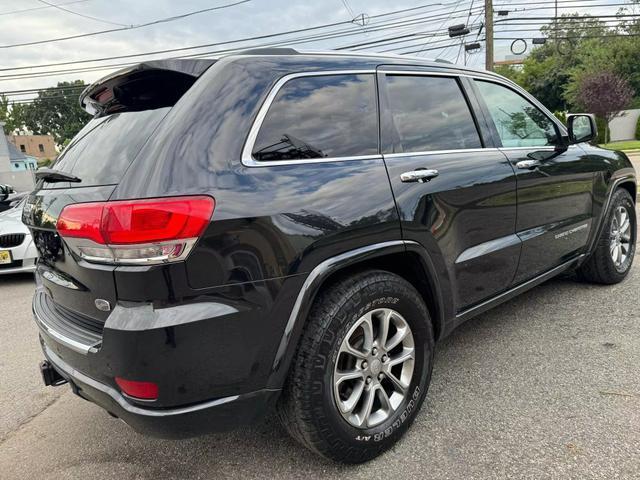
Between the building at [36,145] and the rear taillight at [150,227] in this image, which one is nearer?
the rear taillight at [150,227]

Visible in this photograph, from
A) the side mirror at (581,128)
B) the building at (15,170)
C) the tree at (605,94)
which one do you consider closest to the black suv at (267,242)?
the side mirror at (581,128)

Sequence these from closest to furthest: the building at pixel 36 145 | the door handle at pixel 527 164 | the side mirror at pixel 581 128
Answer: the door handle at pixel 527 164
the side mirror at pixel 581 128
the building at pixel 36 145

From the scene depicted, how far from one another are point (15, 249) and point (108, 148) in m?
5.07

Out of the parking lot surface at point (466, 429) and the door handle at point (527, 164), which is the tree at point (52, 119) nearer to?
the parking lot surface at point (466, 429)

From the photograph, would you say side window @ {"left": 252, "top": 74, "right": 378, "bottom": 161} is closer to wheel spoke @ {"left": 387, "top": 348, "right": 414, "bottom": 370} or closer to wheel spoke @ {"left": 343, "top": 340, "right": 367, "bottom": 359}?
wheel spoke @ {"left": 343, "top": 340, "right": 367, "bottom": 359}

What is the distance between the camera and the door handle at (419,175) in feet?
7.80

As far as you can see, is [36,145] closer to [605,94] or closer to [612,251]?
[605,94]

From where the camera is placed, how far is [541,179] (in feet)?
10.8

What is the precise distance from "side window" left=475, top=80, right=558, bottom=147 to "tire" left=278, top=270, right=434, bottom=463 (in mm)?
1517

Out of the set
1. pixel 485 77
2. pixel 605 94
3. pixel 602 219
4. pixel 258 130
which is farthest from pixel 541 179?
pixel 605 94

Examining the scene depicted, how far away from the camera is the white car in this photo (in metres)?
6.21

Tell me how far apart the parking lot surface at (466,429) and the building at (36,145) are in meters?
79.2

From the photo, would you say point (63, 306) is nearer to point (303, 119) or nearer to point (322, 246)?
point (322, 246)

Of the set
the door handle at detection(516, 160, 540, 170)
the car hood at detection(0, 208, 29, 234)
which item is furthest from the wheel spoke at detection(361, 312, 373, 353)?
the car hood at detection(0, 208, 29, 234)
